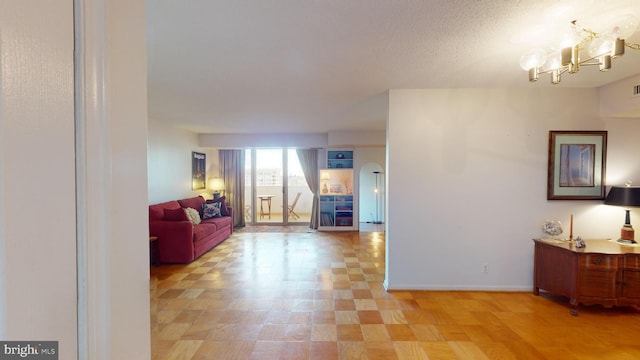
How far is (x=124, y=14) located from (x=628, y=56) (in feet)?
13.2

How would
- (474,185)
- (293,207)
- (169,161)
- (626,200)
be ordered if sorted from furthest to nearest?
(293,207)
(169,161)
(474,185)
(626,200)

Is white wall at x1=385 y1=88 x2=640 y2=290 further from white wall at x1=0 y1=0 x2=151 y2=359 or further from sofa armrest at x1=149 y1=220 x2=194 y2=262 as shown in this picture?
sofa armrest at x1=149 y1=220 x2=194 y2=262

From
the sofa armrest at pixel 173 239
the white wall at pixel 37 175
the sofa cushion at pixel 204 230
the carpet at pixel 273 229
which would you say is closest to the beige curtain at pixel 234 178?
the carpet at pixel 273 229

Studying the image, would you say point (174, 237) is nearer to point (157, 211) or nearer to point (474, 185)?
point (157, 211)

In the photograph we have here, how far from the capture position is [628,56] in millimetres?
2553

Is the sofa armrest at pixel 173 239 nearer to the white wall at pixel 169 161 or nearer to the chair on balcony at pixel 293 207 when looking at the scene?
the white wall at pixel 169 161

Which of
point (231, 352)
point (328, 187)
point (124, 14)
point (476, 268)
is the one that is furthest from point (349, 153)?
point (124, 14)

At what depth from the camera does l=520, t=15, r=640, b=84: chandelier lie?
1728 millimetres

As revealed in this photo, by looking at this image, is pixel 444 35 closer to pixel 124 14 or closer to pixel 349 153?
pixel 124 14

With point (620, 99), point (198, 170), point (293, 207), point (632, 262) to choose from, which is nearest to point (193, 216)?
point (198, 170)

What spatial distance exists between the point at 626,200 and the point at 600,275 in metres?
0.99

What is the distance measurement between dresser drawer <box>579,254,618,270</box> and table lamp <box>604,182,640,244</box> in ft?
1.95

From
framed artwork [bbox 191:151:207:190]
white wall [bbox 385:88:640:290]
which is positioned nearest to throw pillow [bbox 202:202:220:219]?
framed artwork [bbox 191:151:207:190]

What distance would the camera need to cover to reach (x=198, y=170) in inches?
279
